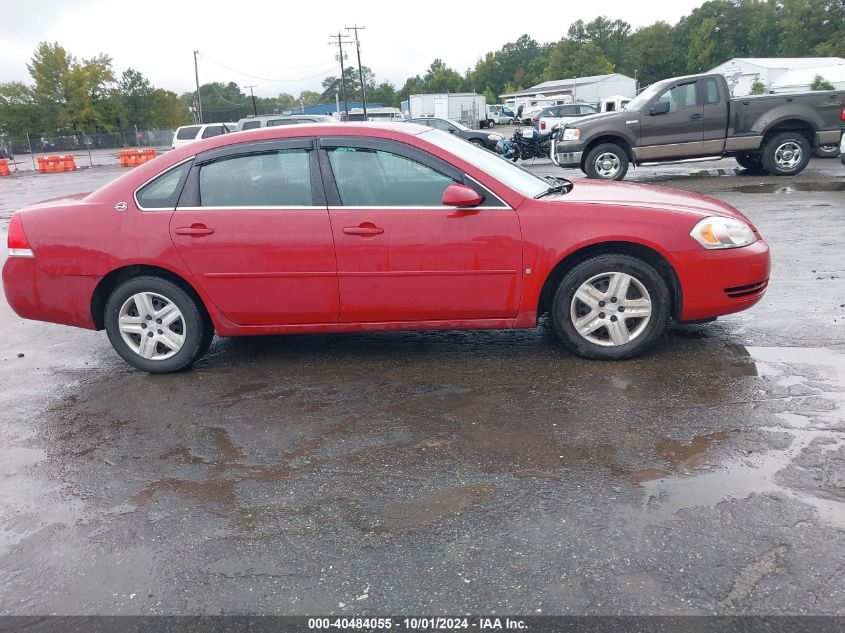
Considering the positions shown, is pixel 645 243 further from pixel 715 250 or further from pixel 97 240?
pixel 97 240

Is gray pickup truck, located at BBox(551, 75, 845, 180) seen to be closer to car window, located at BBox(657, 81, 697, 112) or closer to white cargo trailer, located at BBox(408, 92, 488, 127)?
car window, located at BBox(657, 81, 697, 112)

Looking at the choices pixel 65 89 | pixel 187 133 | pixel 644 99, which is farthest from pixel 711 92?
pixel 65 89

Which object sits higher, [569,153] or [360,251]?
[569,153]

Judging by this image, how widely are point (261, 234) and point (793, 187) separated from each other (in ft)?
35.7

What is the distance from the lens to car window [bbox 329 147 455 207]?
15.4ft

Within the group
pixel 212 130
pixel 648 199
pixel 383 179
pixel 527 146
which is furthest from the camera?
pixel 212 130

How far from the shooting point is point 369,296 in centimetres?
473

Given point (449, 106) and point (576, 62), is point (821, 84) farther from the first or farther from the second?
point (576, 62)

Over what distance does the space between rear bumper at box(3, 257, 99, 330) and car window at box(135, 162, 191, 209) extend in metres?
0.64

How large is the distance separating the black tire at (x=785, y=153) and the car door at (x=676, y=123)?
1.37 meters

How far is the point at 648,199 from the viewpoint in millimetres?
4883

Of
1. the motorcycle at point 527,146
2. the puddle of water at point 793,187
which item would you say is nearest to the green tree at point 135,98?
the motorcycle at point 527,146

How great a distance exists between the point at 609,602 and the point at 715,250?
110 inches

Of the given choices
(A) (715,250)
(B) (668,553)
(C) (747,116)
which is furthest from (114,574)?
(C) (747,116)
